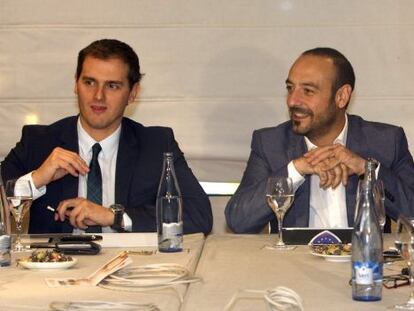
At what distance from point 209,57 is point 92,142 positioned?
3.16 ft

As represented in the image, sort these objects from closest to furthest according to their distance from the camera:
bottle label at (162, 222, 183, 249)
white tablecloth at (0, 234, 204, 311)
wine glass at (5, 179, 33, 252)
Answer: white tablecloth at (0, 234, 204, 311), bottle label at (162, 222, 183, 249), wine glass at (5, 179, 33, 252)

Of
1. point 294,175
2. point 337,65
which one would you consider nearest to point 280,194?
point 294,175

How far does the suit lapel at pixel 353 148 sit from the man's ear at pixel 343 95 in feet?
0.25

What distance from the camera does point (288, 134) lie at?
12.2ft

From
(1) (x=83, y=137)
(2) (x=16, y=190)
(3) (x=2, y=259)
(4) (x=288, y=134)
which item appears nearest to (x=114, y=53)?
(1) (x=83, y=137)

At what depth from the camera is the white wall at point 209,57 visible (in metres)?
4.31

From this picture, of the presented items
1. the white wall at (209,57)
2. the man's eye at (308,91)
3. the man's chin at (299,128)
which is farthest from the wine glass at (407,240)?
the white wall at (209,57)

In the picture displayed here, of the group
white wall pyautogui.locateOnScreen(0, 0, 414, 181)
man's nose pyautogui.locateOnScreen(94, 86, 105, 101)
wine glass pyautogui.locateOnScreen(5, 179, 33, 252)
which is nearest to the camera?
wine glass pyautogui.locateOnScreen(5, 179, 33, 252)

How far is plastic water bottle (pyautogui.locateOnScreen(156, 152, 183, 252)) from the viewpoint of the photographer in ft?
8.82

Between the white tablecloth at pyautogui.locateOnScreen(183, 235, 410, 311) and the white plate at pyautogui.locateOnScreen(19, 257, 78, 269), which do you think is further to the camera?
the white plate at pyautogui.locateOnScreen(19, 257, 78, 269)

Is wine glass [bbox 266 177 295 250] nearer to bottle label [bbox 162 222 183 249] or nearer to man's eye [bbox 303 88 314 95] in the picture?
bottle label [bbox 162 222 183 249]

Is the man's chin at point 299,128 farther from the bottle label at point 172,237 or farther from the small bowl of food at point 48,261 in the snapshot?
the small bowl of food at point 48,261

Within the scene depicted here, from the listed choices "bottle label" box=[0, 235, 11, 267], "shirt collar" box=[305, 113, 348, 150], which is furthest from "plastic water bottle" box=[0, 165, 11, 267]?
"shirt collar" box=[305, 113, 348, 150]

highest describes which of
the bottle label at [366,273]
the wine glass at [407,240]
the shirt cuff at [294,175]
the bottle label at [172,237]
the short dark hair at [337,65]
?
the short dark hair at [337,65]
